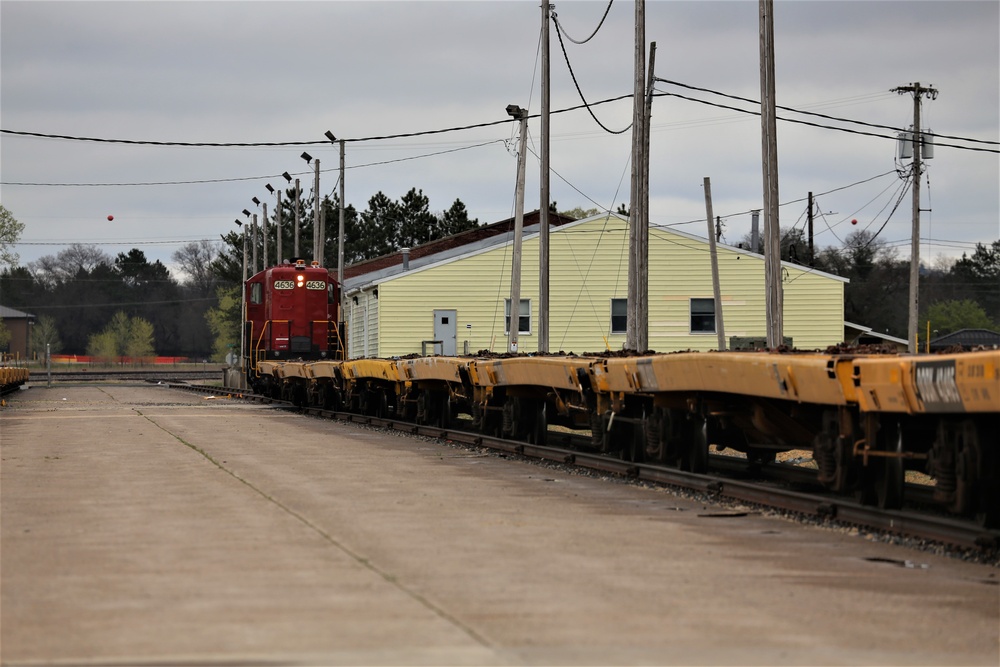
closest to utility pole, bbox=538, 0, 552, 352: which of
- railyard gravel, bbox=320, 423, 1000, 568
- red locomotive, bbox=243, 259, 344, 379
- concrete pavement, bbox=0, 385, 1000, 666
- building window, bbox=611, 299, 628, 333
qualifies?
red locomotive, bbox=243, 259, 344, 379

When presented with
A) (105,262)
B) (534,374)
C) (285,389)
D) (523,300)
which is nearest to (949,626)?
(534,374)

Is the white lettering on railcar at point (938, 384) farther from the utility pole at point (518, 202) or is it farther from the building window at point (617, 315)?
the building window at point (617, 315)

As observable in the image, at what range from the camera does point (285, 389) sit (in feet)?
116

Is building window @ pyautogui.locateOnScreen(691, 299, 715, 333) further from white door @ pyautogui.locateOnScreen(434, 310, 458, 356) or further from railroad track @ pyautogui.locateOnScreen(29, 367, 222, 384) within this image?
railroad track @ pyautogui.locateOnScreen(29, 367, 222, 384)

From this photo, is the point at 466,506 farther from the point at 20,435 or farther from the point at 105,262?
the point at 105,262

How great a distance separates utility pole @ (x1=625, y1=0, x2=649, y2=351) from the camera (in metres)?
24.7

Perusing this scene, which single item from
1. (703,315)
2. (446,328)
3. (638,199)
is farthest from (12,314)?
(638,199)

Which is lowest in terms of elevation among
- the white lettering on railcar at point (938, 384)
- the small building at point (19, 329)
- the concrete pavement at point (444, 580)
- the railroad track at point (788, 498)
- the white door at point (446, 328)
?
the concrete pavement at point (444, 580)

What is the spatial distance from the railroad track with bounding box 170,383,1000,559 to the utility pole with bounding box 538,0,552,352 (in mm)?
9062

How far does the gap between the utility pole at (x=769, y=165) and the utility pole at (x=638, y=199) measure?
3585 millimetres

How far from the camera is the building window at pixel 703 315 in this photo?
160 ft

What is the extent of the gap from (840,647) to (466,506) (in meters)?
5.81

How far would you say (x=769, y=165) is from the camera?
21.6m

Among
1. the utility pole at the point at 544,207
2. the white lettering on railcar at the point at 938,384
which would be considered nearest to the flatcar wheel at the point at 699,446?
the white lettering on railcar at the point at 938,384
